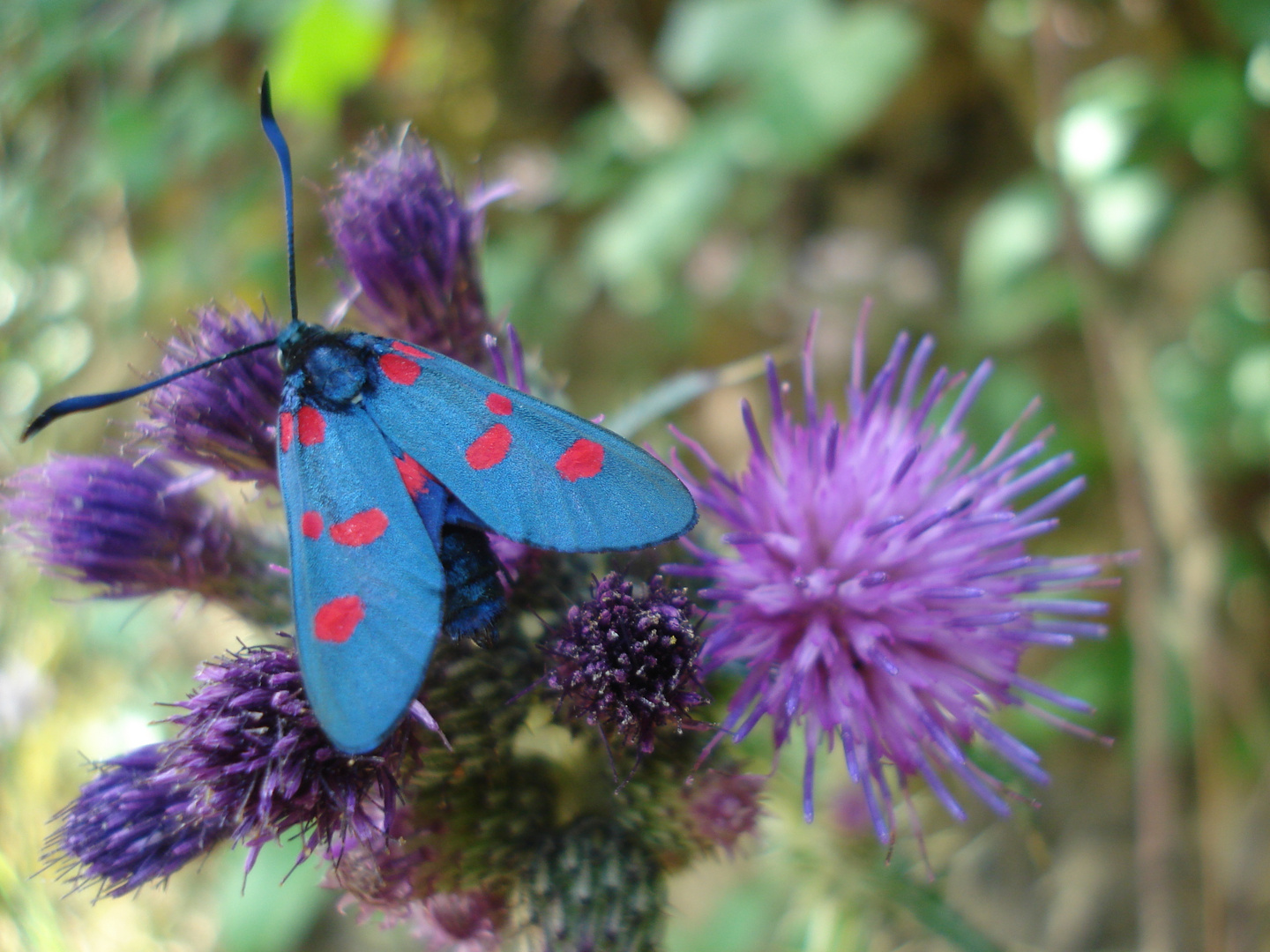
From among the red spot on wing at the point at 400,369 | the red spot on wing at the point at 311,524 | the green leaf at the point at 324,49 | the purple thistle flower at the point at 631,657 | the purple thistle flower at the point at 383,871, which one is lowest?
the purple thistle flower at the point at 383,871

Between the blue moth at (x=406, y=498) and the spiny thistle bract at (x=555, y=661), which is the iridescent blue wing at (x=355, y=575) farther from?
the spiny thistle bract at (x=555, y=661)

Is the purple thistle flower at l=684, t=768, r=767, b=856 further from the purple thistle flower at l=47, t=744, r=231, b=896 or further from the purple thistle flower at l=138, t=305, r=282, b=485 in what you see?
the purple thistle flower at l=138, t=305, r=282, b=485

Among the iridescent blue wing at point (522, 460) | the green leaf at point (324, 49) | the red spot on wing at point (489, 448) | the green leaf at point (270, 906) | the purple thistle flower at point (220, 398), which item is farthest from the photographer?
the green leaf at point (270, 906)

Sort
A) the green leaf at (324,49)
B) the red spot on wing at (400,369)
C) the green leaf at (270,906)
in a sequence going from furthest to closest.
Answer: the green leaf at (270,906) → the green leaf at (324,49) → the red spot on wing at (400,369)

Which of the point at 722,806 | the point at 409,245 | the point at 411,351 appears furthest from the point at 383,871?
the point at 409,245

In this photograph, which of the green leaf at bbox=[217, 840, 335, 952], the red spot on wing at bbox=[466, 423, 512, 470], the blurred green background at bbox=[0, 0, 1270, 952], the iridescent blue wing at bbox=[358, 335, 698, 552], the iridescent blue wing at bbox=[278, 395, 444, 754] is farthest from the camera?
the green leaf at bbox=[217, 840, 335, 952]

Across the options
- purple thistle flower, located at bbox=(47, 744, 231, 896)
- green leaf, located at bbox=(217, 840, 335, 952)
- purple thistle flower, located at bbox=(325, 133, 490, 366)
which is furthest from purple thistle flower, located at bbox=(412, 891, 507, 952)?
green leaf, located at bbox=(217, 840, 335, 952)

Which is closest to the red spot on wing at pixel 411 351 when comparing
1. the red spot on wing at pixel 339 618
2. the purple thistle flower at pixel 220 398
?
the purple thistle flower at pixel 220 398
